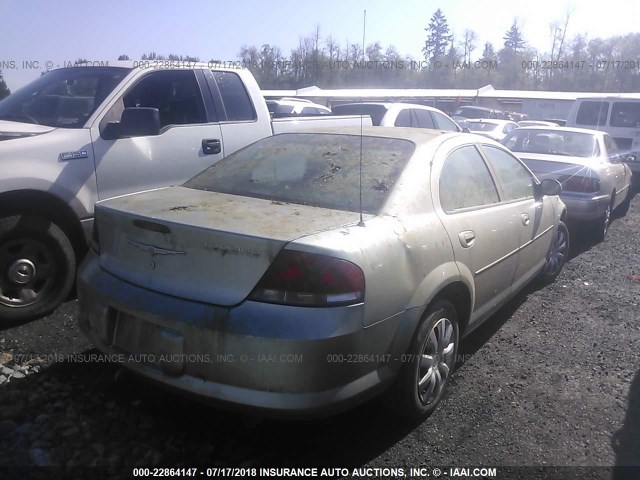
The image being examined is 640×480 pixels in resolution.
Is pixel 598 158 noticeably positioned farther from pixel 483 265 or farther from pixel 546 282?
pixel 483 265

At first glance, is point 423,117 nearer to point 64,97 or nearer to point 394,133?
point 394,133

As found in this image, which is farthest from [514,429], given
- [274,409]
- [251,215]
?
[251,215]

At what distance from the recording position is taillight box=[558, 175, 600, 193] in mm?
7007

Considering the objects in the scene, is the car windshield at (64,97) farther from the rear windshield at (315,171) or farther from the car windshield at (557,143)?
the car windshield at (557,143)

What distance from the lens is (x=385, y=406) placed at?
9.07 feet

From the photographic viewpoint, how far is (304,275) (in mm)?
2273

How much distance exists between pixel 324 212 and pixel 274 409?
3.42 ft

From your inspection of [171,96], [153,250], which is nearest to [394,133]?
[153,250]

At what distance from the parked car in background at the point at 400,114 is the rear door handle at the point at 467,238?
6360 mm

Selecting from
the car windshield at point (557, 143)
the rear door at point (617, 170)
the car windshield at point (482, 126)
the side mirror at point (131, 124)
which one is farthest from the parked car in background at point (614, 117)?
the side mirror at point (131, 124)

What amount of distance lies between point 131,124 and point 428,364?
3.05 m

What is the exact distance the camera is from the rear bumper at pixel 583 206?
692 cm

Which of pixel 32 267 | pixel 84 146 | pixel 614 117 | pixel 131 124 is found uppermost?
pixel 131 124

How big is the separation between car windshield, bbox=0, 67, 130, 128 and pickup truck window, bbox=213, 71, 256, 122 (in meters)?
1.02
